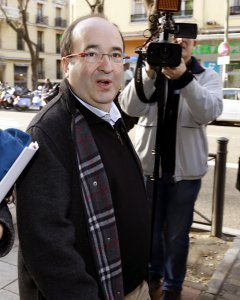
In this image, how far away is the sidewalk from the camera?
3.13 metres

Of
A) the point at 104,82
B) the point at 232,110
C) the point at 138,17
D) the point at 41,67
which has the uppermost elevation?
the point at 138,17

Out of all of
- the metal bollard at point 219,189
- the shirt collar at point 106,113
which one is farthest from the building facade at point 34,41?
the shirt collar at point 106,113

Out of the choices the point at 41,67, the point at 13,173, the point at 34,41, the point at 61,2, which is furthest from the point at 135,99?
the point at 61,2

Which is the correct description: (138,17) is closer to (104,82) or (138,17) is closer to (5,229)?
(104,82)

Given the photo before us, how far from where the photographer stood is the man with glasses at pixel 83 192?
4.52 feet

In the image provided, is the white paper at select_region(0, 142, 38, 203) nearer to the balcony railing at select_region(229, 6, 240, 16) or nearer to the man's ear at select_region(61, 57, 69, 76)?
the man's ear at select_region(61, 57, 69, 76)

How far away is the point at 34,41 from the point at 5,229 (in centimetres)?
4548

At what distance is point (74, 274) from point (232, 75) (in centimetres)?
2397

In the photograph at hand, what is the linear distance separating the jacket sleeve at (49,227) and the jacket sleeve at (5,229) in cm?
7

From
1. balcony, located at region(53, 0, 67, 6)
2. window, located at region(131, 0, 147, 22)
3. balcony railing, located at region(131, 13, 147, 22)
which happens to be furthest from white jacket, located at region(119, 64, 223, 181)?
balcony, located at region(53, 0, 67, 6)

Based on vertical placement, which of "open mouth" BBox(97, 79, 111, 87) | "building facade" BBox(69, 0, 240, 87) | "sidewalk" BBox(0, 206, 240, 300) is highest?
"building facade" BBox(69, 0, 240, 87)

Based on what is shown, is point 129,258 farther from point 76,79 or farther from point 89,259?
point 76,79

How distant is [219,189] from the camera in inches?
172

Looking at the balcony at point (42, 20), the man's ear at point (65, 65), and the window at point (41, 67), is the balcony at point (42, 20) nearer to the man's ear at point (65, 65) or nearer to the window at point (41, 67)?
the window at point (41, 67)
